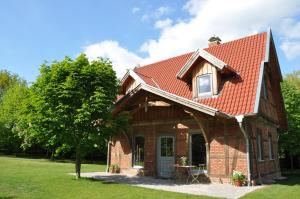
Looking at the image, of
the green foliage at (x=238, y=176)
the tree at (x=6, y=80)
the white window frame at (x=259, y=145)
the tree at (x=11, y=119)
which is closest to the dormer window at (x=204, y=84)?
the white window frame at (x=259, y=145)

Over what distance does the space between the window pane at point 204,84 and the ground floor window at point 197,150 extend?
232 centimetres

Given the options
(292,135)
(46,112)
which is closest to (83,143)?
(46,112)

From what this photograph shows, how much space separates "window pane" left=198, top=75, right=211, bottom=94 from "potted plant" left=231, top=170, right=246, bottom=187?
14.7ft

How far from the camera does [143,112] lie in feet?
56.7

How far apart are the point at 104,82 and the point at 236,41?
8.61 metres

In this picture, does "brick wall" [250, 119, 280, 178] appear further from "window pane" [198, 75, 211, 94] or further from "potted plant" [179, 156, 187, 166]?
"potted plant" [179, 156, 187, 166]

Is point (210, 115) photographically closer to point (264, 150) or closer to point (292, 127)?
point (264, 150)

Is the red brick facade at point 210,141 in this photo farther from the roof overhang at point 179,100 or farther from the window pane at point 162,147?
the roof overhang at point 179,100

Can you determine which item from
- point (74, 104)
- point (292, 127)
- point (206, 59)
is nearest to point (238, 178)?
point (206, 59)

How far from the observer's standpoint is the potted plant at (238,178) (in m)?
12.8

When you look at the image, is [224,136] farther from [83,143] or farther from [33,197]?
[33,197]

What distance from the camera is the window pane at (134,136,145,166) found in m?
17.2

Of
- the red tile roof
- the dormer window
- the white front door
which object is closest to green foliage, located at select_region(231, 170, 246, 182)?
the red tile roof

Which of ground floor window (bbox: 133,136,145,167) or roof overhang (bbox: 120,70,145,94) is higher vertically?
roof overhang (bbox: 120,70,145,94)
